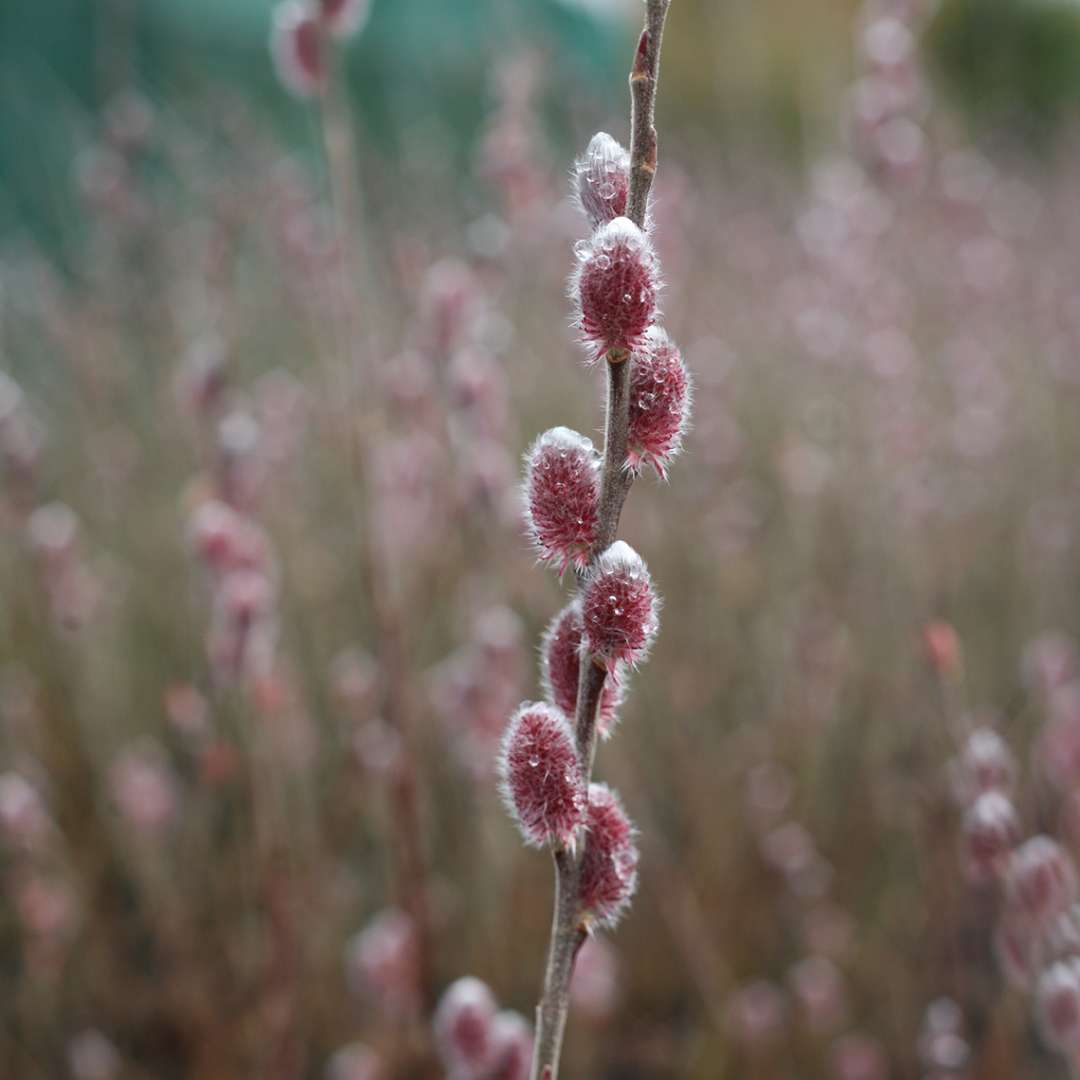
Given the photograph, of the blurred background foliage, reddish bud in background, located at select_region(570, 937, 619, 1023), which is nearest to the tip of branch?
reddish bud in background, located at select_region(570, 937, 619, 1023)

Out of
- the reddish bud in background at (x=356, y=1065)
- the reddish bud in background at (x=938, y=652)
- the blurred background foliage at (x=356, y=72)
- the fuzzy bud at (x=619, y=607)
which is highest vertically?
the blurred background foliage at (x=356, y=72)

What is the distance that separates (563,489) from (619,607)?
64 mm

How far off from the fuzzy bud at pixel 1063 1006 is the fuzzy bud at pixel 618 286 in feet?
2.15

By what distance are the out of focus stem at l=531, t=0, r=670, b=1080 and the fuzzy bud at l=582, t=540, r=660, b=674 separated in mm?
10

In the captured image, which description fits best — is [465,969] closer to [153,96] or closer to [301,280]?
[301,280]

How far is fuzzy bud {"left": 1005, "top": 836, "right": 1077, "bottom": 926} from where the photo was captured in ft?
3.33

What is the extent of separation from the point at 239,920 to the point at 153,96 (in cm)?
436

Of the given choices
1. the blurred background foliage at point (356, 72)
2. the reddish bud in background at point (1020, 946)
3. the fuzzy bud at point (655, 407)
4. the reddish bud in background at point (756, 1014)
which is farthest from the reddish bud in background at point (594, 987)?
the blurred background foliage at point (356, 72)

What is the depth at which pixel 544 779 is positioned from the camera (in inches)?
22.6

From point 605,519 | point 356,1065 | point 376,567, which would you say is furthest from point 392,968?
point 605,519

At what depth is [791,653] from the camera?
227 cm

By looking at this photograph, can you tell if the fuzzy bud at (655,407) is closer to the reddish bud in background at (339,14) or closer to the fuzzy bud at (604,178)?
the fuzzy bud at (604,178)

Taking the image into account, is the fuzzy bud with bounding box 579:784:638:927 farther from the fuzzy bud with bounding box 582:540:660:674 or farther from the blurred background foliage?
the blurred background foliage

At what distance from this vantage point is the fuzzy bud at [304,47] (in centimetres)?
124
